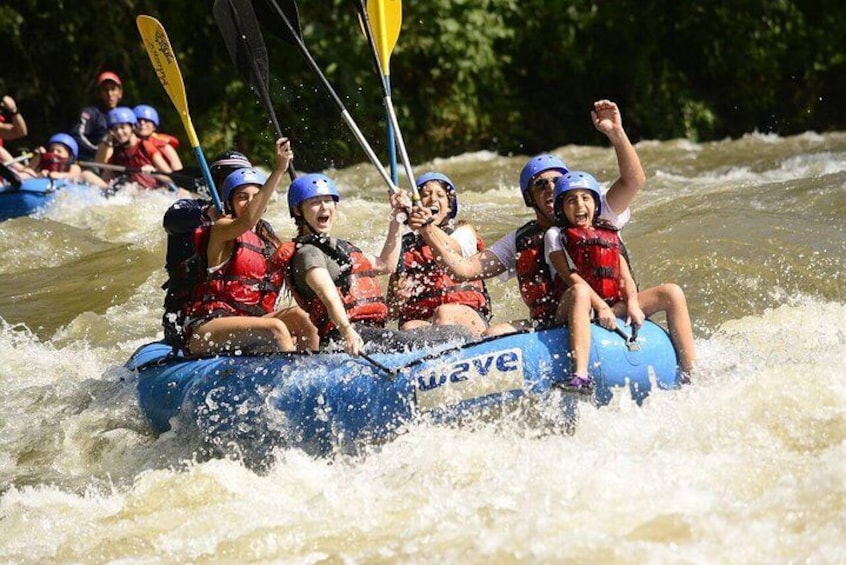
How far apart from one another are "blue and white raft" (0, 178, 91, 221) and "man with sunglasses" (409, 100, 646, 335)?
6.16 meters

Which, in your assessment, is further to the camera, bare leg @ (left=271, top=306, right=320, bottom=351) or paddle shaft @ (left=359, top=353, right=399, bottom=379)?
bare leg @ (left=271, top=306, right=320, bottom=351)

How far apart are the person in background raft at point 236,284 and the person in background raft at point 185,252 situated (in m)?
0.08

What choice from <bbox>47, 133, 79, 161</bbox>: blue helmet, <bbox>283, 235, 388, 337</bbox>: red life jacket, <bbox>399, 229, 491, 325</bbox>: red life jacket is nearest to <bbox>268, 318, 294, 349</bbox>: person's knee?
<bbox>283, 235, 388, 337</bbox>: red life jacket

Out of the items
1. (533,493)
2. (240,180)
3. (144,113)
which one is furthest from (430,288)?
(144,113)

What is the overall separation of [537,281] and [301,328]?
104 cm

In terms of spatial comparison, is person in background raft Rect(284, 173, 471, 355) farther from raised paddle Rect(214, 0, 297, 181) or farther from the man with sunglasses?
raised paddle Rect(214, 0, 297, 181)

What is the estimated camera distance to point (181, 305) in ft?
19.4

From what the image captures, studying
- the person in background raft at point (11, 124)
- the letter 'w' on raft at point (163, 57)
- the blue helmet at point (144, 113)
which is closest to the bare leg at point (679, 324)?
the letter 'w' on raft at point (163, 57)

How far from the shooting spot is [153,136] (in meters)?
11.5

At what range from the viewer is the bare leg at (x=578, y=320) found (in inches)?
191

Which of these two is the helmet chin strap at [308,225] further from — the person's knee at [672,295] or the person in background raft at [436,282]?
the person's knee at [672,295]

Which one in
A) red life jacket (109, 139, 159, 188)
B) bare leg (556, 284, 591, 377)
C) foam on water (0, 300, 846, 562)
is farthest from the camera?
red life jacket (109, 139, 159, 188)

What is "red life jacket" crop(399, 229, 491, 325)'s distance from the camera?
19.4ft

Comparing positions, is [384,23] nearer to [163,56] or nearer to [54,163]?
[163,56]
